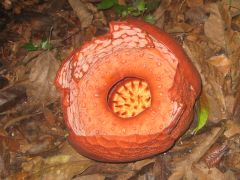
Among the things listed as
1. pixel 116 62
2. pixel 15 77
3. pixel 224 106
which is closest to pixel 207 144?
pixel 224 106

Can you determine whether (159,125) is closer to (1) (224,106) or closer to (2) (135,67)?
(2) (135,67)

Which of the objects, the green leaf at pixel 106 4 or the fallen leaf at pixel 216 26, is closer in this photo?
the fallen leaf at pixel 216 26

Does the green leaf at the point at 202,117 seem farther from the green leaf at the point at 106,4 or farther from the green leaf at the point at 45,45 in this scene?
the green leaf at the point at 45,45

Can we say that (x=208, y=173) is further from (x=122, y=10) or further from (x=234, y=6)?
(x=122, y=10)

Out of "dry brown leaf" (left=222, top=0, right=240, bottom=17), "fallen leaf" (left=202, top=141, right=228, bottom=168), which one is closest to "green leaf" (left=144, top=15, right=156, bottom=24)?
"dry brown leaf" (left=222, top=0, right=240, bottom=17)

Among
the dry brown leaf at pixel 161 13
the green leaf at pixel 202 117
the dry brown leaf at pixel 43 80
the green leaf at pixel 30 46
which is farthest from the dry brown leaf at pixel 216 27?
the green leaf at pixel 30 46

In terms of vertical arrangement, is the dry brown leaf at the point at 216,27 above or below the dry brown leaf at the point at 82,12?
below

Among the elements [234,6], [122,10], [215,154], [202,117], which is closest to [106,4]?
[122,10]
